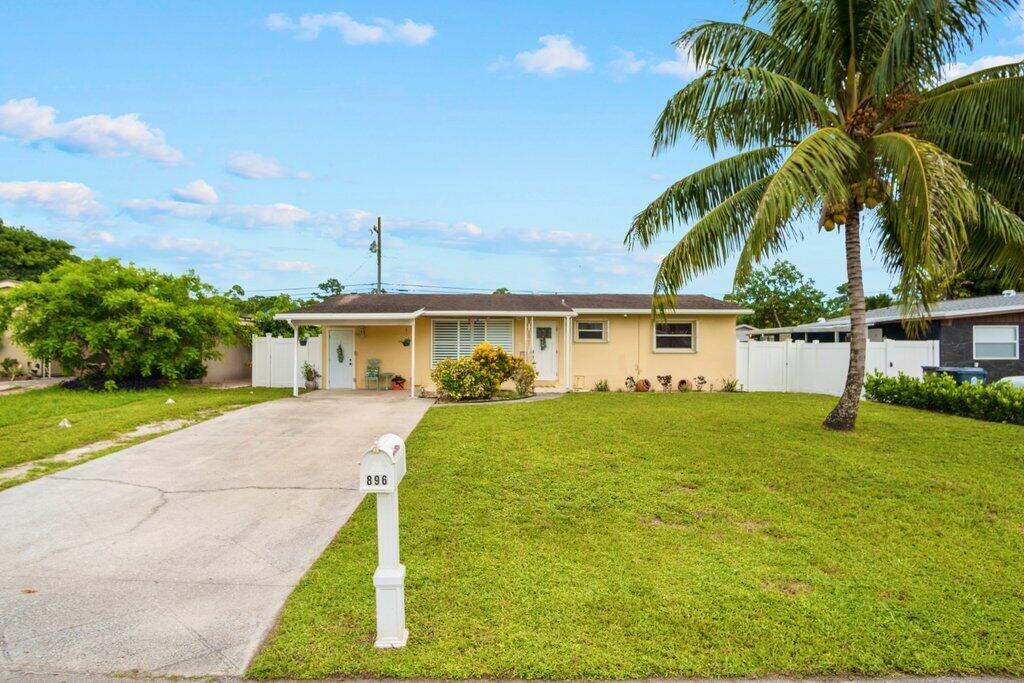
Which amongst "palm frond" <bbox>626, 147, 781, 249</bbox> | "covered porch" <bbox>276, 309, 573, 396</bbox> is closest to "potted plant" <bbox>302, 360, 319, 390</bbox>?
"covered porch" <bbox>276, 309, 573, 396</bbox>

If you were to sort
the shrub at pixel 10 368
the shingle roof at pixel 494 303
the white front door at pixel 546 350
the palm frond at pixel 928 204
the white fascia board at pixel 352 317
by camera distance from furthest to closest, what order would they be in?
the shrub at pixel 10 368, the white front door at pixel 546 350, the shingle roof at pixel 494 303, the white fascia board at pixel 352 317, the palm frond at pixel 928 204

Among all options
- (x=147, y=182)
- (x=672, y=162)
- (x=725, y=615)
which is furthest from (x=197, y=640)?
(x=147, y=182)

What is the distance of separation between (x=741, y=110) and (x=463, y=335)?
407 inches

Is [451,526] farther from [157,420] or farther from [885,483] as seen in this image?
[157,420]

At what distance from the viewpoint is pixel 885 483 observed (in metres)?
6.14

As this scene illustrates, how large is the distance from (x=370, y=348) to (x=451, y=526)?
502 inches

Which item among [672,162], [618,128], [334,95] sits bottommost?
[672,162]

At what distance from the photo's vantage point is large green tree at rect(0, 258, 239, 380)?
1532 cm

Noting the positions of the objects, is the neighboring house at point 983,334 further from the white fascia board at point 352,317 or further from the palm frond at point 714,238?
the white fascia board at point 352,317

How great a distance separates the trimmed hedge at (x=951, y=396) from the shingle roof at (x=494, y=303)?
488 cm

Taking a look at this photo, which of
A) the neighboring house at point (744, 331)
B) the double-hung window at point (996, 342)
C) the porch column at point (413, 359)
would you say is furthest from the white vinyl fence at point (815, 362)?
the neighboring house at point (744, 331)

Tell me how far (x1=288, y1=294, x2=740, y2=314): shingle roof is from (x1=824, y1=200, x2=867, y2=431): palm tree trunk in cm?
825

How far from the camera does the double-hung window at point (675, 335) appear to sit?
17.7 m

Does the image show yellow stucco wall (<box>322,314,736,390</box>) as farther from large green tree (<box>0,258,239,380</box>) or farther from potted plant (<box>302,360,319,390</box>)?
large green tree (<box>0,258,239,380</box>)
